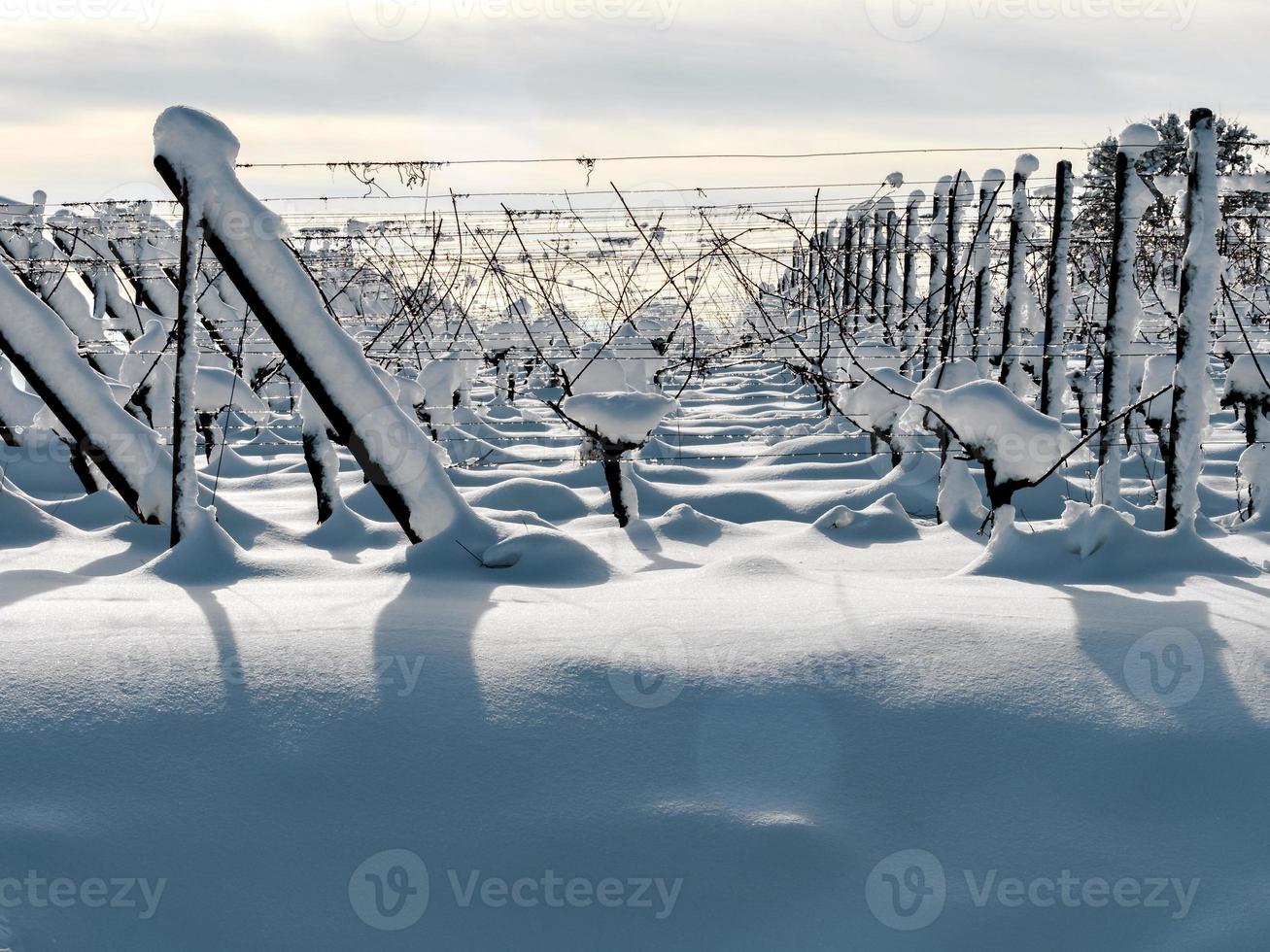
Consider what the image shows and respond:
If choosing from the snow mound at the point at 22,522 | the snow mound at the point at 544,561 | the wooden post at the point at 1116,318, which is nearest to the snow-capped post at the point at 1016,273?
the wooden post at the point at 1116,318

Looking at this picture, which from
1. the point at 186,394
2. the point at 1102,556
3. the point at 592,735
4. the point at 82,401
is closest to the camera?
the point at 592,735

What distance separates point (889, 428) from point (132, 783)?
759cm

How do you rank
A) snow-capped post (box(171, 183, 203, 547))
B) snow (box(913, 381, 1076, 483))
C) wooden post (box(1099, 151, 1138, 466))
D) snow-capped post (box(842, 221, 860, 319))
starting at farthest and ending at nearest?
snow-capped post (box(842, 221, 860, 319)) → wooden post (box(1099, 151, 1138, 466)) → snow (box(913, 381, 1076, 483)) → snow-capped post (box(171, 183, 203, 547))

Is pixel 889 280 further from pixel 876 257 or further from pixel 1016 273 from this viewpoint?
pixel 1016 273

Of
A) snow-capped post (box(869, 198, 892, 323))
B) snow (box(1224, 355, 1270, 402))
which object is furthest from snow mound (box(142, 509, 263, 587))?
snow-capped post (box(869, 198, 892, 323))

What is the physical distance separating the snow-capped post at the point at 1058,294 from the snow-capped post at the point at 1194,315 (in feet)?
4.37

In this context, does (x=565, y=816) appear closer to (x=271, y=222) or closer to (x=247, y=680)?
(x=247, y=680)

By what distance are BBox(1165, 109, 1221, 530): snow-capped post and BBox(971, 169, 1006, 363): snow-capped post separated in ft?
9.88

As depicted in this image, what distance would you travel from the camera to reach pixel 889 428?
931 cm

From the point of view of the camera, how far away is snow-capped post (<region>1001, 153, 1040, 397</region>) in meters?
8.44

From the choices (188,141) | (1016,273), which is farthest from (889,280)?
(188,141)

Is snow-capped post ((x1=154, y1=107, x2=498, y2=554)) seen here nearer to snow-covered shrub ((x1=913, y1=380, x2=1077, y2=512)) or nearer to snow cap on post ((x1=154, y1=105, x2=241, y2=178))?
snow cap on post ((x1=154, y1=105, x2=241, y2=178))

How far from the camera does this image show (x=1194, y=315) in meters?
5.62

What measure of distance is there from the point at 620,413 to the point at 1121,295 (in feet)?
10.4
